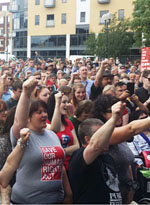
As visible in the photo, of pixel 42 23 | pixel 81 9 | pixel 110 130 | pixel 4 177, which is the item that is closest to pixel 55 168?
pixel 4 177

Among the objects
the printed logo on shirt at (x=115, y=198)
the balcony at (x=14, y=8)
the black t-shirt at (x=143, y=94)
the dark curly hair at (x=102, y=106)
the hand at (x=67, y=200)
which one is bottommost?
the hand at (x=67, y=200)

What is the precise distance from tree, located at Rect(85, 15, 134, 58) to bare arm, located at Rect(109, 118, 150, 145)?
1297 inches

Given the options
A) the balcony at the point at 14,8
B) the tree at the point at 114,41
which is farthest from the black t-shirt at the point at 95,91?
the balcony at the point at 14,8

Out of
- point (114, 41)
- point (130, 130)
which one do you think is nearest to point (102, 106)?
point (130, 130)

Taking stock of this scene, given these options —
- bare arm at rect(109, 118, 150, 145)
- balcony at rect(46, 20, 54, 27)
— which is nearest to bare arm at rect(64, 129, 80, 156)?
bare arm at rect(109, 118, 150, 145)

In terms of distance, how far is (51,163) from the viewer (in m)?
3.74

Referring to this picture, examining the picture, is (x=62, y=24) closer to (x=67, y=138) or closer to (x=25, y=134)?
(x=67, y=138)

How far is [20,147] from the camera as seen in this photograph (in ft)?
11.4

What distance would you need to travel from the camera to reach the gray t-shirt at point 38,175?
12.0ft

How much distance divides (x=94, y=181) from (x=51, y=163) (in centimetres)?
47

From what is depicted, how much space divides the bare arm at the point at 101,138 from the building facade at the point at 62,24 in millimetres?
44755

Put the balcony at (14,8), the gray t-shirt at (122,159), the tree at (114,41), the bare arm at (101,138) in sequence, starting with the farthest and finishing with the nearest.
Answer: the balcony at (14,8) → the tree at (114,41) → the gray t-shirt at (122,159) → the bare arm at (101,138)

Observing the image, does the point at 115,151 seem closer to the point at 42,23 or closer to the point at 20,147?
the point at 20,147

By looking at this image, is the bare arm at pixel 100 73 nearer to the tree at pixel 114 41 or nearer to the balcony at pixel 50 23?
the tree at pixel 114 41
